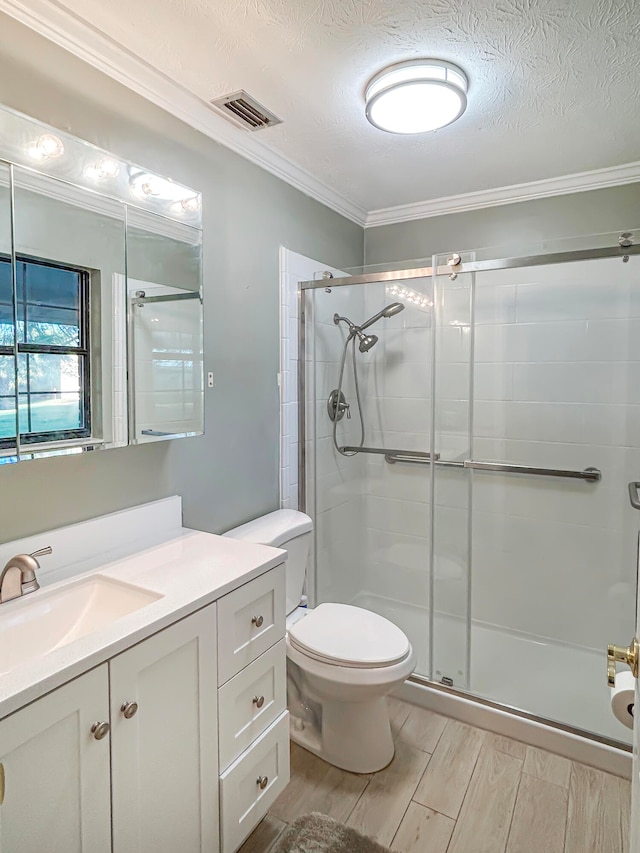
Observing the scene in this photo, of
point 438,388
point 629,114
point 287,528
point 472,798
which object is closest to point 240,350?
point 287,528

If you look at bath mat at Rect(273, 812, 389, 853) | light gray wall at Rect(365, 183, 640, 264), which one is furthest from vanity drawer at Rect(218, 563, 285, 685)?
light gray wall at Rect(365, 183, 640, 264)

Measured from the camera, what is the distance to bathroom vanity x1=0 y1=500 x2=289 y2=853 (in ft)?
3.04

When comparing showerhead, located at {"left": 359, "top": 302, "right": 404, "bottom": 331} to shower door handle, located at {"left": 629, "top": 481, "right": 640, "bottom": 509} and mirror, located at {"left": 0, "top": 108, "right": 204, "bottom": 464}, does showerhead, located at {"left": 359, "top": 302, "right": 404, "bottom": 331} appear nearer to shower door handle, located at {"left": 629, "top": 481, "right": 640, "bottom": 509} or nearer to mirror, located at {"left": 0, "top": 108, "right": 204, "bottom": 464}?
mirror, located at {"left": 0, "top": 108, "right": 204, "bottom": 464}

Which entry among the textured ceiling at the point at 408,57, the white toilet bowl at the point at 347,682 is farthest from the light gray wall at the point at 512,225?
the white toilet bowl at the point at 347,682

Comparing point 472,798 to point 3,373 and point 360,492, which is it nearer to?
point 360,492

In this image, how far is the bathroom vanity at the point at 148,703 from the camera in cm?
93

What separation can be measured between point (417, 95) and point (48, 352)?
1397 millimetres

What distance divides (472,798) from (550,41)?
2.39 meters

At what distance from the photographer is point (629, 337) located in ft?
7.48

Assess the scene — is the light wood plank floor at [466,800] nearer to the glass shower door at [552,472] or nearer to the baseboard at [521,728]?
the baseboard at [521,728]

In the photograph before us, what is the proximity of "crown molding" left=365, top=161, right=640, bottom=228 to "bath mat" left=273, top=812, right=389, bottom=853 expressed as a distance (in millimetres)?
2816

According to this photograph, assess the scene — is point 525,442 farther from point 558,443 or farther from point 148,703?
point 148,703

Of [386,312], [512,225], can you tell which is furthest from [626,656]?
[512,225]

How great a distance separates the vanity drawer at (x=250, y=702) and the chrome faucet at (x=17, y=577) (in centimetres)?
56
